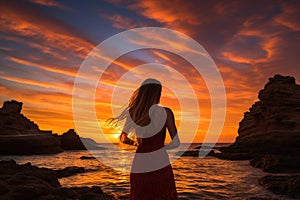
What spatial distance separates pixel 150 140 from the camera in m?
3.61

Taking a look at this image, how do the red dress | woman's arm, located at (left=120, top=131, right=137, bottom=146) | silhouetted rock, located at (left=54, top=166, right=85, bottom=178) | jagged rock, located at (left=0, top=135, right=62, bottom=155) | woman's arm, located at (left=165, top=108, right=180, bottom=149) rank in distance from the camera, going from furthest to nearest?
jagged rock, located at (left=0, top=135, right=62, bottom=155), silhouetted rock, located at (left=54, top=166, right=85, bottom=178), woman's arm, located at (left=120, top=131, right=137, bottom=146), the red dress, woman's arm, located at (left=165, top=108, right=180, bottom=149)

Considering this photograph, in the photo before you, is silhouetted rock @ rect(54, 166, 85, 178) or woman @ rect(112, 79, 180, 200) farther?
silhouetted rock @ rect(54, 166, 85, 178)

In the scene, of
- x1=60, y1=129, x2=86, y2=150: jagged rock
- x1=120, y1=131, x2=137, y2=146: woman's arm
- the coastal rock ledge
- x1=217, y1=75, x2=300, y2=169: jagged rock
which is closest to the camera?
x1=120, y1=131, x2=137, y2=146: woman's arm

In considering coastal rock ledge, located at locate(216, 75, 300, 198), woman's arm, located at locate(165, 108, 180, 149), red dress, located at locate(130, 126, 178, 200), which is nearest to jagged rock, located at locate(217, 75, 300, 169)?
coastal rock ledge, located at locate(216, 75, 300, 198)

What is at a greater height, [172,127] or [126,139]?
[172,127]

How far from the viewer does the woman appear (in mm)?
3387

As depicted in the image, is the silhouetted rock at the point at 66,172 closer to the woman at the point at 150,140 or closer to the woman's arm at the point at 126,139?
the woman's arm at the point at 126,139

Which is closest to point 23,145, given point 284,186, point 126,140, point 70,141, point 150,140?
point 70,141

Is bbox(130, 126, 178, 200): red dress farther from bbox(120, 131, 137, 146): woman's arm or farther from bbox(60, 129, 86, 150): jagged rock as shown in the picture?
bbox(60, 129, 86, 150): jagged rock

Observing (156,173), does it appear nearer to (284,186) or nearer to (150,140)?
(150,140)

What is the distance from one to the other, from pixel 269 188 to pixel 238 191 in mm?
1733

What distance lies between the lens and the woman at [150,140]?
3.39 m

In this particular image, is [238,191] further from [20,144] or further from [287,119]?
[20,144]

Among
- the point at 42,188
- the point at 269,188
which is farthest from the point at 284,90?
the point at 42,188
